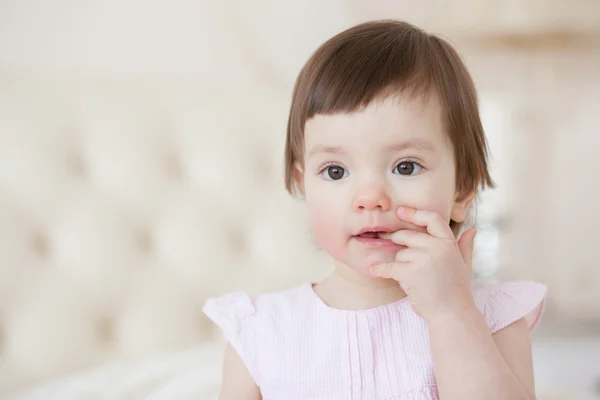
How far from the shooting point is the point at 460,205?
3.63 feet

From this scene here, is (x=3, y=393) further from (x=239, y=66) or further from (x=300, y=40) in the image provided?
(x=300, y=40)

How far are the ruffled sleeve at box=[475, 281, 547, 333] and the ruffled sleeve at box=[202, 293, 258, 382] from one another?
0.40m

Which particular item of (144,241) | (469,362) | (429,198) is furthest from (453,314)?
(144,241)

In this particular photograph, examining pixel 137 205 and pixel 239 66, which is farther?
pixel 239 66

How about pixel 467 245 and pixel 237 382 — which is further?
pixel 237 382

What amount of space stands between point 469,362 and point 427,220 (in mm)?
207

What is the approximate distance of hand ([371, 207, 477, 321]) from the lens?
3.01 ft

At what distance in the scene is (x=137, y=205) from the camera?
1.71 meters

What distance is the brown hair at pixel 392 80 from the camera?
96cm

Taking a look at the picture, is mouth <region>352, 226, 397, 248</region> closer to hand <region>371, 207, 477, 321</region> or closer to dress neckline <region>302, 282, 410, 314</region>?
hand <region>371, 207, 477, 321</region>

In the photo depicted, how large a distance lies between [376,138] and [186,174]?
0.94m

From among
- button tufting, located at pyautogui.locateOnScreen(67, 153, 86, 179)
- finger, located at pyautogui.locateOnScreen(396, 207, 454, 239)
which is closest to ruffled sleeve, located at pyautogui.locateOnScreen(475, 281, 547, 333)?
finger, located at pyautogui.locateOnScreen(396, 207, 454, 239)

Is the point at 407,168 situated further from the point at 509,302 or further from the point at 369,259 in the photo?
the point at 509,302

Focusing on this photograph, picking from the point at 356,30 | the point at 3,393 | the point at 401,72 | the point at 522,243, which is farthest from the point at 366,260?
the point at 522,243
